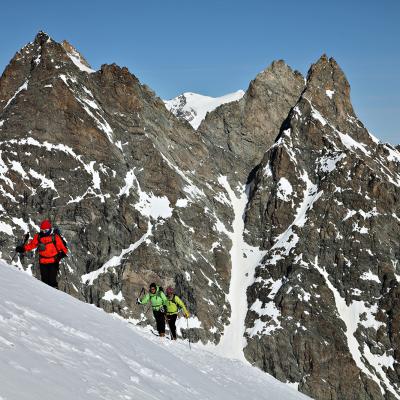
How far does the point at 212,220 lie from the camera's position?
509 ft

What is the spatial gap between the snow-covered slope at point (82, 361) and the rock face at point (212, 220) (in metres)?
106

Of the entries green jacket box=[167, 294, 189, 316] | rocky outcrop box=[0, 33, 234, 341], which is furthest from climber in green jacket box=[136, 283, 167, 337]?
rocky outcrop box=[0, 33, 234, 341]

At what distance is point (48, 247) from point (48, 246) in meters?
0.04

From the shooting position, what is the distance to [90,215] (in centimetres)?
13488

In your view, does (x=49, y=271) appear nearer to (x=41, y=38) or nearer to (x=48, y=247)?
(x=48, y=247)

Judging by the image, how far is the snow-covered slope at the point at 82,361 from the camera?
972cm

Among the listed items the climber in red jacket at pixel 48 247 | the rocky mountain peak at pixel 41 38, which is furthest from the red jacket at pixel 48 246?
the rocky mountain peak at pixel 41 38

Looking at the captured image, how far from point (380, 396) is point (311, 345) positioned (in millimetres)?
17030

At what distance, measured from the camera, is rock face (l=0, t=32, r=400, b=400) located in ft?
429

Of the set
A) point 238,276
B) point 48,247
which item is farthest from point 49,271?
point 238,276

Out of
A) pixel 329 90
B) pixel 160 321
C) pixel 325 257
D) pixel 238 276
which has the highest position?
pixel 329 90

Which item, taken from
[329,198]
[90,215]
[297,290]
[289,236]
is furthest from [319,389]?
[90,215]

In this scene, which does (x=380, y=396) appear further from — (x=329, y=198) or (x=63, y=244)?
(x=63, y=244)

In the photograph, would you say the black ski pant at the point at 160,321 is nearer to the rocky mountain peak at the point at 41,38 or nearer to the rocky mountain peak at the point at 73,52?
the rocky mountain peak at the point at 41,38
